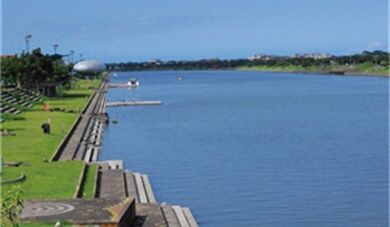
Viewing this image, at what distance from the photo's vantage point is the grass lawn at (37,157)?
752 inches

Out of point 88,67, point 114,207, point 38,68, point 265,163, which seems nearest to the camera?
point 114,207

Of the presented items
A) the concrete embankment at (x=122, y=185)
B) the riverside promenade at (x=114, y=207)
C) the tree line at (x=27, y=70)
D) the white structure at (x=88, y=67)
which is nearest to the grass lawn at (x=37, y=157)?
the riverside promenade at (x=114, y=207)

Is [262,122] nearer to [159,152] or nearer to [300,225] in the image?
[159,152]

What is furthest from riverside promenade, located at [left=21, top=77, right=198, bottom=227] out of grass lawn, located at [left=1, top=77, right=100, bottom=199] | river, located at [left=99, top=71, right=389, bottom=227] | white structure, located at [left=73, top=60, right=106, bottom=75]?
A: white structure, located at [left=73, top=60, right=106, bottom=75]

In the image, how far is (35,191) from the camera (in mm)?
18594

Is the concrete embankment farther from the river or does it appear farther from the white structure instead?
the white structure

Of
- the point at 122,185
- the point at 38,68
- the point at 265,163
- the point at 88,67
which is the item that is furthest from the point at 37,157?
the point at 88,67

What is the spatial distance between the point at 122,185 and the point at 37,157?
5.47m

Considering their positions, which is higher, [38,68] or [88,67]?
[38,68]

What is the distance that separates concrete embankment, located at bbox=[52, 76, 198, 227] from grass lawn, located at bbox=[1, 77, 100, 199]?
68 centimetres

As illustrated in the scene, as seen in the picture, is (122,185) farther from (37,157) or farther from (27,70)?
(27,70)

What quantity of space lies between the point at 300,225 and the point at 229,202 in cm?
322

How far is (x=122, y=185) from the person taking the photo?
21531 mm

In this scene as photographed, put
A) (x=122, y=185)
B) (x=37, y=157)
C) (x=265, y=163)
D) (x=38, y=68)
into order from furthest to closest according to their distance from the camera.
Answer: (x=38, y=68)
(x=265, y=163)
(x=37, y=157)
(x=122, y=185)
